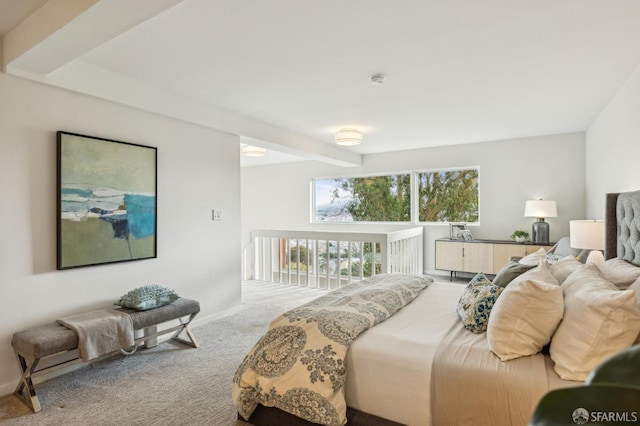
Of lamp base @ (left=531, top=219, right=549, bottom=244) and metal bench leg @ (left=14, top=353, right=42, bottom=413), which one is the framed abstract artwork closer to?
metal bench leg @ (left=14, top=353, right=42, bottom=413)

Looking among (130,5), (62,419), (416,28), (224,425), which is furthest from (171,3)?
(62,419)

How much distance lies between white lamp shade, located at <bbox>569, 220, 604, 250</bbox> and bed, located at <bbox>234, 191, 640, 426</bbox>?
120cm

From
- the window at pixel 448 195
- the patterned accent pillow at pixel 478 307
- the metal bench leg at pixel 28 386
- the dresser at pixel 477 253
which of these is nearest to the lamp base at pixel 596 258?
the patterned accent pillow at pixel 478 307

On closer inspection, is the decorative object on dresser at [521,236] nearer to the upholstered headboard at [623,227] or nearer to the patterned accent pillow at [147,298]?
the upholstered headboard at [623,227]

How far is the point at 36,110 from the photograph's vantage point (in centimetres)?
257

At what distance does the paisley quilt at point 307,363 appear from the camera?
1.68m

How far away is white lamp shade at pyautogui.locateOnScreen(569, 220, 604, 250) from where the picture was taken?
3047mm

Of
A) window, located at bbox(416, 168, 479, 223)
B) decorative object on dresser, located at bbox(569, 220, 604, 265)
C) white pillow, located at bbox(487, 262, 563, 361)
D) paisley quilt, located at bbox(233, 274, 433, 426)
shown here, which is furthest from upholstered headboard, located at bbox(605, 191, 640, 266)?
window, located at bbox(416, 168, 479, 223)

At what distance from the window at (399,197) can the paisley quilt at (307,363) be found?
4407mm

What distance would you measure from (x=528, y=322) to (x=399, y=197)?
5136mm

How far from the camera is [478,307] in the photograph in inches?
77.2

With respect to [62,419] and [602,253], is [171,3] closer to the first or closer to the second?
[62,419]

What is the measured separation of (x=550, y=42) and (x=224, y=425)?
318 cm

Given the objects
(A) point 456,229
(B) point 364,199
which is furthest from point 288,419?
(B) point 364,199
